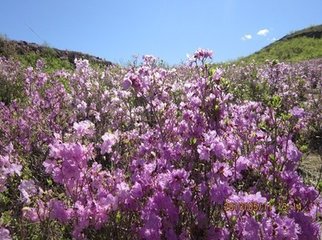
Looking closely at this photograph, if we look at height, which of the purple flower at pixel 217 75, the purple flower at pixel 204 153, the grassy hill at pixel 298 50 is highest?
the grassy hill at pixel 298 50

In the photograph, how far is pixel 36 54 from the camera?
1580cm

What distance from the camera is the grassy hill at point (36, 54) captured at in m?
14.7

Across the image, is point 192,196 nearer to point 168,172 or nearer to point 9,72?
point 168,172

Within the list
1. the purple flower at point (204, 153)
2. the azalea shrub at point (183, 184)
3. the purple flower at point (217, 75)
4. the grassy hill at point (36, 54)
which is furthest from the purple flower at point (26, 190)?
the grassy hill at point (36, 54)

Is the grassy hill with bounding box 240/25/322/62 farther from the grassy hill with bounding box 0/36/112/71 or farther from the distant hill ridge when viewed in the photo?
the grassy hill with bounding box 0/36/112/71

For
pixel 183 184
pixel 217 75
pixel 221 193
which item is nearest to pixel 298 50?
pixel 217 75

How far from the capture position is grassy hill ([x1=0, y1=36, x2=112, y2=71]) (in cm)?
1473

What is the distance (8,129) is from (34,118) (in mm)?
360

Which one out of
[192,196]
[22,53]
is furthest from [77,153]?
[22,53]

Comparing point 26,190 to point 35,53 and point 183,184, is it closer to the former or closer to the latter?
point 183,184

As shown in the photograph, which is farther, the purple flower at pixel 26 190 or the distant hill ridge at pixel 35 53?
the distant hill ridge at pixel 35 53

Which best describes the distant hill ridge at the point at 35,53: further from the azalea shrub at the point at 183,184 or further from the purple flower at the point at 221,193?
the purple flower at the point at 221,193

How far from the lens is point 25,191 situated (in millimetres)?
2871

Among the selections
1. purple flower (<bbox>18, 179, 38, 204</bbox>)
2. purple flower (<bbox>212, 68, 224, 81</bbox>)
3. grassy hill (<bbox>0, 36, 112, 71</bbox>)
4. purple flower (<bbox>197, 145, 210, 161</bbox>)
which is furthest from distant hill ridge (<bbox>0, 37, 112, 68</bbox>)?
purple flower (<bbox>197, 145, 210, 161</bbox>)
